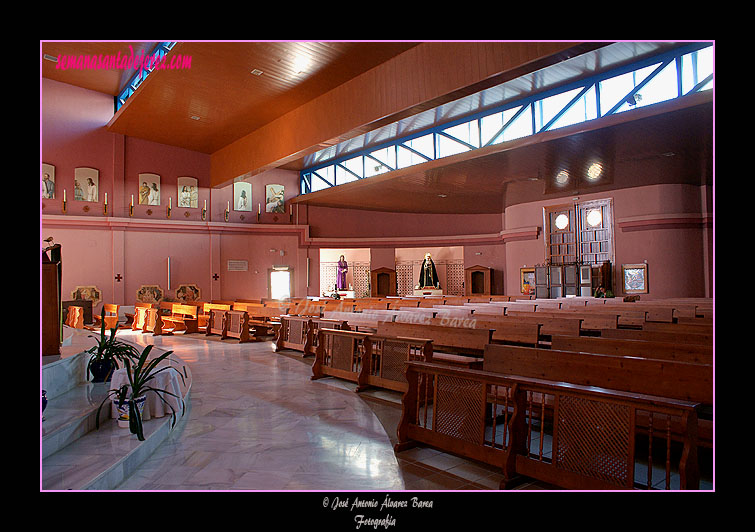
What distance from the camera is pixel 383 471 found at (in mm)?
3637

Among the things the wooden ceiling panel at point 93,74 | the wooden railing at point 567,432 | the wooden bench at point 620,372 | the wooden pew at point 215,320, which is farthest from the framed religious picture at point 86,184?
the wooden bench at point 620,372

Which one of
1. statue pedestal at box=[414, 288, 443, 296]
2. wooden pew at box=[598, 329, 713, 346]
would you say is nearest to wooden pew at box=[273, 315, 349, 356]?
wooden pew at box=[598, 329, 713, 346]

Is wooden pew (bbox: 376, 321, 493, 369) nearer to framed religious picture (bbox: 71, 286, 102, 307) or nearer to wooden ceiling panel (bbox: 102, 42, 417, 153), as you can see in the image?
wooden ceiling panel (bbox: 102, 42, 417, 153)

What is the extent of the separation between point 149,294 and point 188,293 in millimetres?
1417

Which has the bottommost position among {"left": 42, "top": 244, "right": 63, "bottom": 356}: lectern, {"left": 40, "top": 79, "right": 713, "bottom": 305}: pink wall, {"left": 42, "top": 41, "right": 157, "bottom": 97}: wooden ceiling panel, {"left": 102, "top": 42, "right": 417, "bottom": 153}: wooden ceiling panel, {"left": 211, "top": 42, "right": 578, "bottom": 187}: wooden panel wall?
{"left": 42, "top": 244, "right": 63, "bottom": 356}: lectern

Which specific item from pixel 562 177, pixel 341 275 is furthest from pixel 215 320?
pixel 562 177

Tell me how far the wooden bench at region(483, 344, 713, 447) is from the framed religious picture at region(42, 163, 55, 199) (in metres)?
16.7

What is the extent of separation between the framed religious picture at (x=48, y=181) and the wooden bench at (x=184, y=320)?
607 centimetres

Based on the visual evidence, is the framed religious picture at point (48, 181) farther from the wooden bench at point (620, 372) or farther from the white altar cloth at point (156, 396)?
the wooden bench at point (620, 372)

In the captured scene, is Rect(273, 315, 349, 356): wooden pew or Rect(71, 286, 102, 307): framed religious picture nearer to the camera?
Rect(273, 315, 349, 356): wooden pew

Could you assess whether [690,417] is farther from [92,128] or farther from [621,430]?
[92,128]

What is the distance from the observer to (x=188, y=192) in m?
19.0

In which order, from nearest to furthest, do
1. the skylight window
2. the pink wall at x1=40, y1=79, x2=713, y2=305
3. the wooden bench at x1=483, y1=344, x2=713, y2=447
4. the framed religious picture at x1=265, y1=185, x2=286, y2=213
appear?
the wooden bench at x1=483, y1=344, x2=713, y2=447 < the skylight window < the pink wall at x1=40, y1=79, x2=713, y2=305 < the framed religious picture at x1=265, y1=185, x2=286, y2=213

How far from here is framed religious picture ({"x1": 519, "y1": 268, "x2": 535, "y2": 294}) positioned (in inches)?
723
